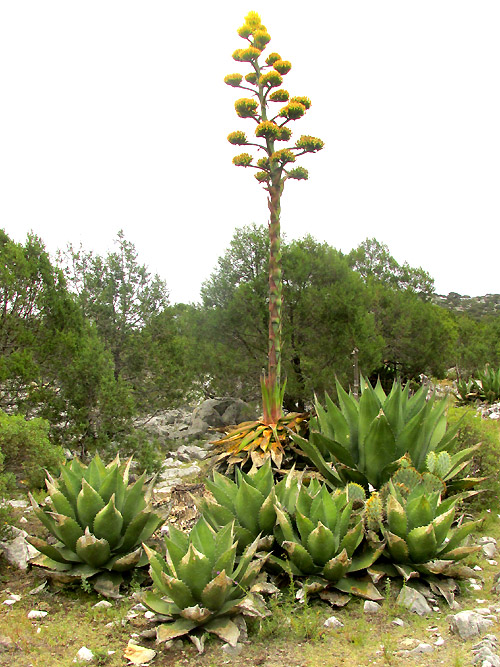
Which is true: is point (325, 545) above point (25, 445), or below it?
below

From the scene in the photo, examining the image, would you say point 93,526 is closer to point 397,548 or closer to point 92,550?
point 92,550

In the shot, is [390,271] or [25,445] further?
[390,271]

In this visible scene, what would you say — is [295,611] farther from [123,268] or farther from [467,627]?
[123,268]

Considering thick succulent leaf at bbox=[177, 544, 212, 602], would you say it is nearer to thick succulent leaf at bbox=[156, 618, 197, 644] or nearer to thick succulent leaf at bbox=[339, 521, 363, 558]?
thick succulent leaf at bbox=[156, 618, 197, 644]

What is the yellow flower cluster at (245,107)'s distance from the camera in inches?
317

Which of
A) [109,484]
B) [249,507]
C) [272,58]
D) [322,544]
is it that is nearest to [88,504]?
[109,484]

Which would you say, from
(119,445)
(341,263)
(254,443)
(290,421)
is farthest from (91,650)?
(341,263)

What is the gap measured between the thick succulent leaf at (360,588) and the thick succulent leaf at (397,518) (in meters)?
0.43

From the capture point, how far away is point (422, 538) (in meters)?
4.15

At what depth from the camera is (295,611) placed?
3945 millimetres

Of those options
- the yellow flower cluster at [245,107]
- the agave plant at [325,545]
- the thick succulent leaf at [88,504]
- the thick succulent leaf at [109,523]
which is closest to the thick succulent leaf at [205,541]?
the agave plant at [325,545]

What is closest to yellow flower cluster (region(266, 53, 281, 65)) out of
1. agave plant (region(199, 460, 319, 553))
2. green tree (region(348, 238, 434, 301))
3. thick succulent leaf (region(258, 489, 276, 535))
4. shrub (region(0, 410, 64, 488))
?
shrub (region(0, 410, 64, 488))

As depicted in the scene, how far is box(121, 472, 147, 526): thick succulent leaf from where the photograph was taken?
4902mm

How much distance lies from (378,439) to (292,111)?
4846 millimetres
